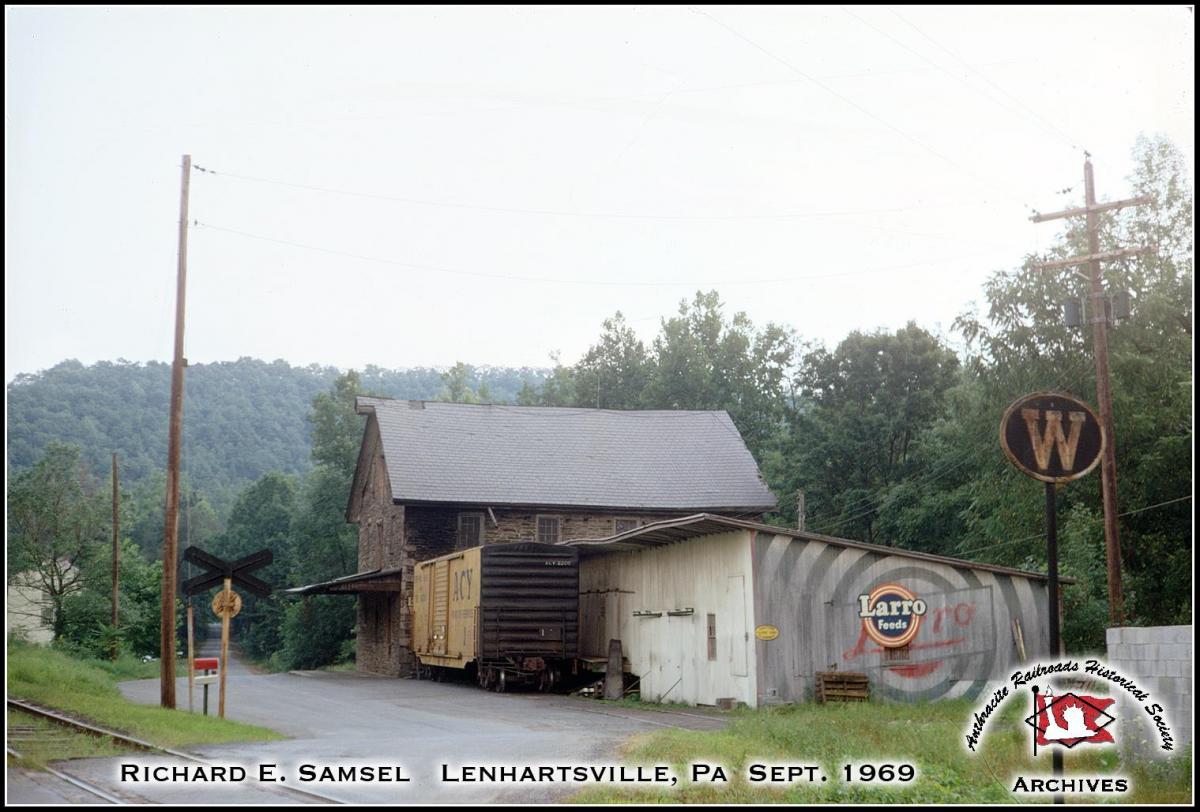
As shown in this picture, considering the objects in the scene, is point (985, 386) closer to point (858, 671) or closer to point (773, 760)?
point (858, 671)

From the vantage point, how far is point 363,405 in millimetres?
42656

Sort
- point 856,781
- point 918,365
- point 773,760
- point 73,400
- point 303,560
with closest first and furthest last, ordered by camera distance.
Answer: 1. point 856,781
2. point 773,760
3. point 918,365
4. point 303,560
5. point 73,400

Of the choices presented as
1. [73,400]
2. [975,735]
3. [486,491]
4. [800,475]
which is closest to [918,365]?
[800,475]

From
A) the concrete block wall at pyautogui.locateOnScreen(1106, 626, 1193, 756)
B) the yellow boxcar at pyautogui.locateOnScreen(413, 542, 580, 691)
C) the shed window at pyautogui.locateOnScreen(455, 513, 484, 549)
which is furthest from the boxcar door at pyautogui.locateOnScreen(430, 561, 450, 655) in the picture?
the concrete block wall at pyautogui.locateOnScreen(1106, 626, 1193, 756)

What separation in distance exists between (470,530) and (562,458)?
4542 millimetres

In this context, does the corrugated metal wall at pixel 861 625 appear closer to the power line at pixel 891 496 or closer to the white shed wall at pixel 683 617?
the white shed wall at pixel 683 617

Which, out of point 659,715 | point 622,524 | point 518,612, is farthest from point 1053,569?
point 622,524

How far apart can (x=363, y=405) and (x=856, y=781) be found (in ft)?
106

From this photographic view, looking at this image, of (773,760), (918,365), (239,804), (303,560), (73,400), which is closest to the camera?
(239,804)

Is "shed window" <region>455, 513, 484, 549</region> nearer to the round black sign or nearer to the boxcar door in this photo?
the boxcar door

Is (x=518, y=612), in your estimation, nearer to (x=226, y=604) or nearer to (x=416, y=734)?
(x=226, y=604)

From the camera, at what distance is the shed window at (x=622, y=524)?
4012 centimetres

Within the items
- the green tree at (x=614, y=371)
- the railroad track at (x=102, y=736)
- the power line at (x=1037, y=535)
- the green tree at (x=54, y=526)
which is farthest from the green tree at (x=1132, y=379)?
the green tree at (x=614, y=371)

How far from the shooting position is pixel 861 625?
24.1 m
